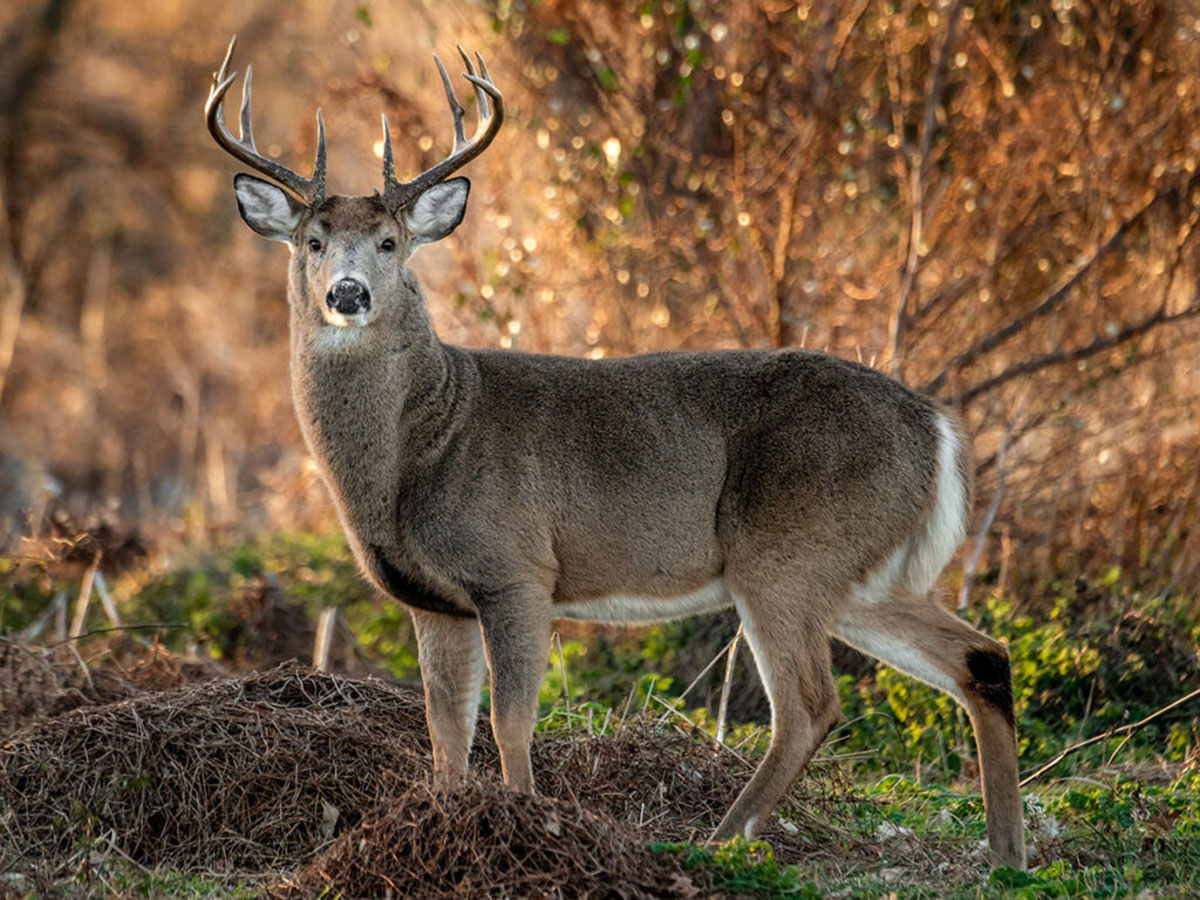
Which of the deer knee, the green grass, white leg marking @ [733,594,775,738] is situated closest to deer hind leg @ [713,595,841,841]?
white leg marking @ [733,594,775,738]

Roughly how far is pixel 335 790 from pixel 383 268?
183cm

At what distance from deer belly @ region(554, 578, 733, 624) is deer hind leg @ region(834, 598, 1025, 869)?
45 centimetres

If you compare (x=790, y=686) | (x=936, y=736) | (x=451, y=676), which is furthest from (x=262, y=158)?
(x=936, y=736)

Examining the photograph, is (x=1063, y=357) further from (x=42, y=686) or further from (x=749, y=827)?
(x=42, y=686)

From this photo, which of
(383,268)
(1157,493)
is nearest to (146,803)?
(383,268)

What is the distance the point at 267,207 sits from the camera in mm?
5766

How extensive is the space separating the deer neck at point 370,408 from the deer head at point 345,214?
0.33ft

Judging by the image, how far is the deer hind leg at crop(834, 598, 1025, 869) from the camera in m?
5.20

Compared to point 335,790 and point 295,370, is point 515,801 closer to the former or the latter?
point 335,790

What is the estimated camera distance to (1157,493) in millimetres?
8711

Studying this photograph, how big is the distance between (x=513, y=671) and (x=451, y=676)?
0.49m

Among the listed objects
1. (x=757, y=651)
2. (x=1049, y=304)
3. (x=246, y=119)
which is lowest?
(x=757, y=651)

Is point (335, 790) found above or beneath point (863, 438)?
beneath

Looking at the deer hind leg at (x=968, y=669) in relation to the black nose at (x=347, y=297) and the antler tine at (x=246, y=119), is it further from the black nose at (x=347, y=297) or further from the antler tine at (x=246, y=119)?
the antler tine at (x=246, y=119)
